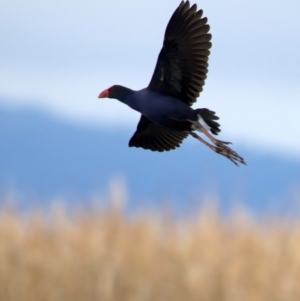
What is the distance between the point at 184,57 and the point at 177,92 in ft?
0.70

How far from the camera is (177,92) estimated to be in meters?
1.92

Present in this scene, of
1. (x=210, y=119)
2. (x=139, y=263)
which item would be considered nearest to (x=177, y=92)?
(x=210, y=119)

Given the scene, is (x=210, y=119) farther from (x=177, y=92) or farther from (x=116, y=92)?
(x=116, y=92)

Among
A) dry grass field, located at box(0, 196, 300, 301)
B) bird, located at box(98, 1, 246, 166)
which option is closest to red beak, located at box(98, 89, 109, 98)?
bird, located at box(98, 1, 246, 166)

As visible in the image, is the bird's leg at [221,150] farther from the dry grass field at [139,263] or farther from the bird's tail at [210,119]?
the dry grass field at [139,263]

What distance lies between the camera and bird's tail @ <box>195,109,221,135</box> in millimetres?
1850

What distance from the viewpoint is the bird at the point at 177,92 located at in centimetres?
172

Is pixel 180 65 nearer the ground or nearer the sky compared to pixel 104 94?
nearer the sky

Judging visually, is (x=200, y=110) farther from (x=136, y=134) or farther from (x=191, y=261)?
(x=191, y=261)

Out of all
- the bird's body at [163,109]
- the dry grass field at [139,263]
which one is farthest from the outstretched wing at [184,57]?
the dry grass field at [139,263]

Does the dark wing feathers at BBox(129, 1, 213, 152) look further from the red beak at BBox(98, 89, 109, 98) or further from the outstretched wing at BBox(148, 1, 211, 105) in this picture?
the red beak at BBox(98, 89, 109, 98)

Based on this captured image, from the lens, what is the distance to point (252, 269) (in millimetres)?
4379

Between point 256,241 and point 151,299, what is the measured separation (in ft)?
2.18

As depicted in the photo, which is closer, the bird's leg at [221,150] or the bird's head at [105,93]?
the bird's leg at [221,150]
